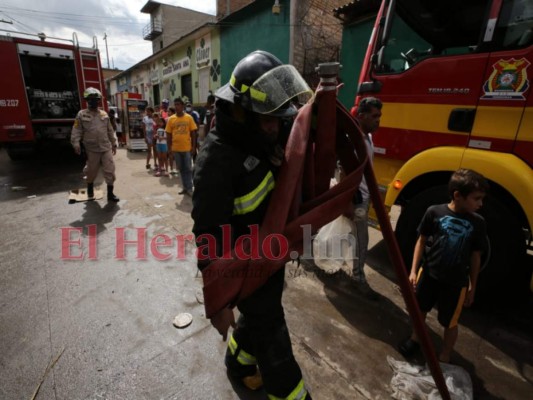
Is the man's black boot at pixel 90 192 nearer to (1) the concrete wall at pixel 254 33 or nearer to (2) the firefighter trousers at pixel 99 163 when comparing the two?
(2) the firefighter trousers at pixel 99 163

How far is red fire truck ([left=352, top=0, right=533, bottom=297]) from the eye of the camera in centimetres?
217

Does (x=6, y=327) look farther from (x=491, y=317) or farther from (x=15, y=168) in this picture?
(x=15, y=168)

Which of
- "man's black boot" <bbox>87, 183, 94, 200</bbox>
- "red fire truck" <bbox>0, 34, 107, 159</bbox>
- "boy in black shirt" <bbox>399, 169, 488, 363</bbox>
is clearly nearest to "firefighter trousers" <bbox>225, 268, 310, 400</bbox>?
"boy in black shirt" <bbox>399, 169, 488, 363</bbox>

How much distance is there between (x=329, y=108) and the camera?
1188 millimetres

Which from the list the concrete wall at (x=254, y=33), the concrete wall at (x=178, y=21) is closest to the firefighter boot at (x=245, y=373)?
the concrete wall at (x=254, y=33)

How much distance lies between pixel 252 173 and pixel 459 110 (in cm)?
208

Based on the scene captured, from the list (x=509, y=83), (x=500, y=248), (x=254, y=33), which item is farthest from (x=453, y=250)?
(x=254, y=33)

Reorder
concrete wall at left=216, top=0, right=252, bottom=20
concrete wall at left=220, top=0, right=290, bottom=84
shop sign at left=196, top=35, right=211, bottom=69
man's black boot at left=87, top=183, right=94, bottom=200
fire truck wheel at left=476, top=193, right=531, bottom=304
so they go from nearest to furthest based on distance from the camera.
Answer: fire truck wheel at left=476, top=193, right=531, bottom=304 < man's black boot at left=87, top=183, right=94, bottom=200 < concrete wall at left=220, top=0, right=290, bottom=84 < shop sign at left=196, top=35, right=211, bottom=69 < concrete wall at left=216, top=0, right=252, bottom=20

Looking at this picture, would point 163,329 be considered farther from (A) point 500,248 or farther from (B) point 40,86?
(B) point 40,86

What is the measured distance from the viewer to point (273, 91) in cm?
118

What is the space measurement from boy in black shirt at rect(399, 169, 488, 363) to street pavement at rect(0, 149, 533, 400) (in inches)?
Answer: 19.9

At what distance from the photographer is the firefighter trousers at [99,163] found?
16.7ft

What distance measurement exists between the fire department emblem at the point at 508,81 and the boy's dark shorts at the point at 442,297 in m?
1.46

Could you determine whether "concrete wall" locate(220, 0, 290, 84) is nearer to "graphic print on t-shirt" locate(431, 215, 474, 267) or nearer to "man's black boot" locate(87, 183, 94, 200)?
"man's black boot" locate(87, 183, 94, 200)
